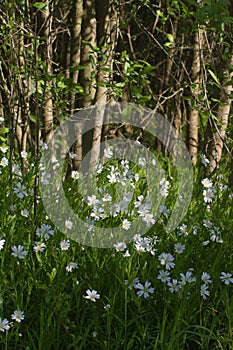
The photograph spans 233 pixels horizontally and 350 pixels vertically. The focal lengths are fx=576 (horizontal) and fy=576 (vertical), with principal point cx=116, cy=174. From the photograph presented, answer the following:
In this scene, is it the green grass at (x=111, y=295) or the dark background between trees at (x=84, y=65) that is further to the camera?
the dark background between trees at (x=84, y=65)

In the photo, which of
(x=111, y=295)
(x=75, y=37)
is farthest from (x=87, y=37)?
(x=111, y=295)

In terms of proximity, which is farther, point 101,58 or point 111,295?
point 101,58

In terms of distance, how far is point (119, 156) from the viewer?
4273 mm

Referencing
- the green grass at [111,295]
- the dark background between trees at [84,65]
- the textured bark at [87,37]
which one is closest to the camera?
the green grass at [111,295]

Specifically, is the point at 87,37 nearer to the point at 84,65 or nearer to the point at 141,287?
the point at 84,65

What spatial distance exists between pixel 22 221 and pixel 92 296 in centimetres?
67

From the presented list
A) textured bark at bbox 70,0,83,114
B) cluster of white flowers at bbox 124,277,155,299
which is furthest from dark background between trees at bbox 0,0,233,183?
cluster of white flowers at bbox 124,277,155,299

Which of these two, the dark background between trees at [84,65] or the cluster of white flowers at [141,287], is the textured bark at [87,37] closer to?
the dark background between trees at [84,65]

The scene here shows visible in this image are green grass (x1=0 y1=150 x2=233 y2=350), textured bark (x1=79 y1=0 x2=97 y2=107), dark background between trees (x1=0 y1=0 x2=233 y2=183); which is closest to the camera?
green grass (x1=0 y1=150 x2=233 y2=350)

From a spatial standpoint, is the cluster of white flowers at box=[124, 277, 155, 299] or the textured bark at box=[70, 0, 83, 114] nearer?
the cluster of white flowers at box=[124, 277, 155, 299]

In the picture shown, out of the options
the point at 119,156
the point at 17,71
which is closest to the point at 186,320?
the point at 17,71

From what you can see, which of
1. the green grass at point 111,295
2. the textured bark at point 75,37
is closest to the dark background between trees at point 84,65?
the textured bark at point 75,37

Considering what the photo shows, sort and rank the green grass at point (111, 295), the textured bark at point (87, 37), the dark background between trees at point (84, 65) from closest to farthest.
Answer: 1. the green grass at point (111, 295)
2. the dark background between trees at point (84, 65)
3. the textured bark at point (87, 37)

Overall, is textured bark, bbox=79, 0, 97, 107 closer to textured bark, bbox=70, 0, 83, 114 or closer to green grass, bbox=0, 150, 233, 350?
textured bark, bbox=70, 0, 83, 114
